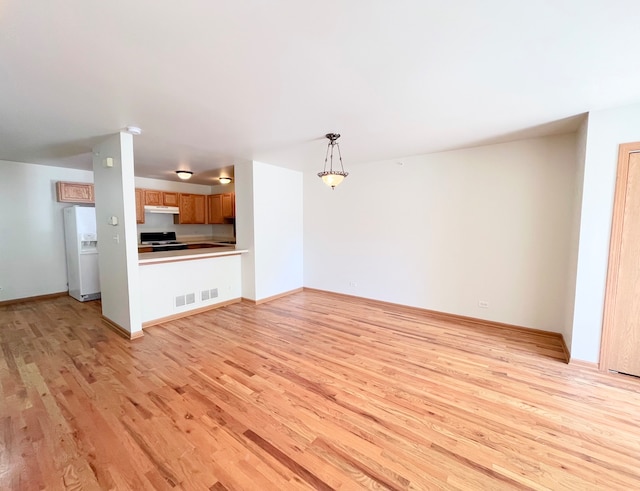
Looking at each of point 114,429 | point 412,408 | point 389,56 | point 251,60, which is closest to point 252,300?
point 114,429

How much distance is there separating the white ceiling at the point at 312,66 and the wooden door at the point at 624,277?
26.3 inches

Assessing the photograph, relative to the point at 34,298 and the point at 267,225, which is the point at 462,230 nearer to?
the point at 267,225

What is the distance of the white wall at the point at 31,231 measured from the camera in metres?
4.67

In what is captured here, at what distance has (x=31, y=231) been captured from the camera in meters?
4.91

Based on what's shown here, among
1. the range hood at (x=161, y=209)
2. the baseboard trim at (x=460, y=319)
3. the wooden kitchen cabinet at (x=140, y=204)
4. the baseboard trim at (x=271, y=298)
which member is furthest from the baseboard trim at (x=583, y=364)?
the wooden kitchen cabinet at (x=140, y=204)

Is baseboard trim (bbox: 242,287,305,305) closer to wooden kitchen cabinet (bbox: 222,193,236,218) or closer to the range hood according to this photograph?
wooden kitchen cabinet (bbox: 222,193,236,218)

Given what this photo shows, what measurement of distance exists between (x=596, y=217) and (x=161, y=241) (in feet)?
25.0

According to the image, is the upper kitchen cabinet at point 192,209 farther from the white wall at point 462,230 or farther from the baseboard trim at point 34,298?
the white wall at point 462,230

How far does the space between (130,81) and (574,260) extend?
14.7ft

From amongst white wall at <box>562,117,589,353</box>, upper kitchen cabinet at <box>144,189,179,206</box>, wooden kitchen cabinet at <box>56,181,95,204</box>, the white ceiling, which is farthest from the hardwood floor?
upper kitchen cabinet at <box>144,189,179,206</box>

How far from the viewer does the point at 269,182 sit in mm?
5000

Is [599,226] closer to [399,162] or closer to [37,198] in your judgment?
[399,162]

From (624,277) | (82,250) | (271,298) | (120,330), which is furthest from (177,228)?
(624,277)

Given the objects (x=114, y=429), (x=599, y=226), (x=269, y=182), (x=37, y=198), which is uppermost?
(x=269, y=182)
